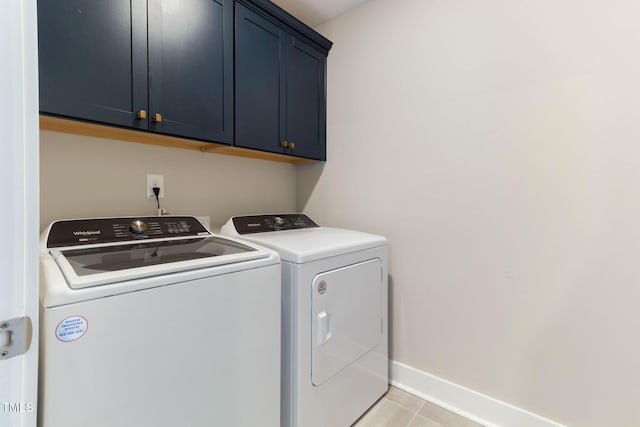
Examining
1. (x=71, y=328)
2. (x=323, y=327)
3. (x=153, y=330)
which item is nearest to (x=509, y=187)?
(x=323, y=327)

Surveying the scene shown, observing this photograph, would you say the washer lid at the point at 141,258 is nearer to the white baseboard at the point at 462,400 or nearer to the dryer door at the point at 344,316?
the dryer door at the point at 344,316

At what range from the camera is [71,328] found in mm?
702

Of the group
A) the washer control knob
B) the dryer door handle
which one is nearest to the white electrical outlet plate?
the washer control knob

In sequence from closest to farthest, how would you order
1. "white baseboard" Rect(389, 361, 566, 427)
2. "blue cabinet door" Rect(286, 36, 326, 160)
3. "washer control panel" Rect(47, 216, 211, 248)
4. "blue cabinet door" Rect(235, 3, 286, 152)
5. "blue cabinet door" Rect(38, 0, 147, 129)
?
1. "blue cabinet door" Rect(38, 0, 147, 129)
2. "washer control panel" Rect(47, 216, 211, 248)
3. "white baseboard" Rect(389, 361, 566, 427)
4. "blue cabinet door" Rect(235, 3, 286, 152)
5. "blue cabinet door" Rect(286, 36, 326, 160)

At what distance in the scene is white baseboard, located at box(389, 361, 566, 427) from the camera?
144cm

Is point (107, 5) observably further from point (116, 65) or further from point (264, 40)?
point (264, 40)

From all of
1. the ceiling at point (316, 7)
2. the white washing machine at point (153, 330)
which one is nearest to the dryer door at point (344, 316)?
the white washing machine at point (153, 330)

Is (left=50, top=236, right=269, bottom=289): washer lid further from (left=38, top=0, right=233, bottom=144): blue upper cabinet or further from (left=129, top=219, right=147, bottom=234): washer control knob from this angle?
(left=38, top=0, right=233, bottom=144): blue upper cabinet

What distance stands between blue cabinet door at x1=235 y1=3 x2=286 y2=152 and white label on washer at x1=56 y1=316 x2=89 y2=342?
1095 millimetres

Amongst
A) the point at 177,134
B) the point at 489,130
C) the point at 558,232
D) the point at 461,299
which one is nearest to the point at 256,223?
the point at 177,134

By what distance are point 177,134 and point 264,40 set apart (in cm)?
80

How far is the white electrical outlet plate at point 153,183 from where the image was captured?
159cm

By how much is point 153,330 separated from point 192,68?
1.17 metres

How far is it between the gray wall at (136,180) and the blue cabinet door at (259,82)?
1.26 ft
